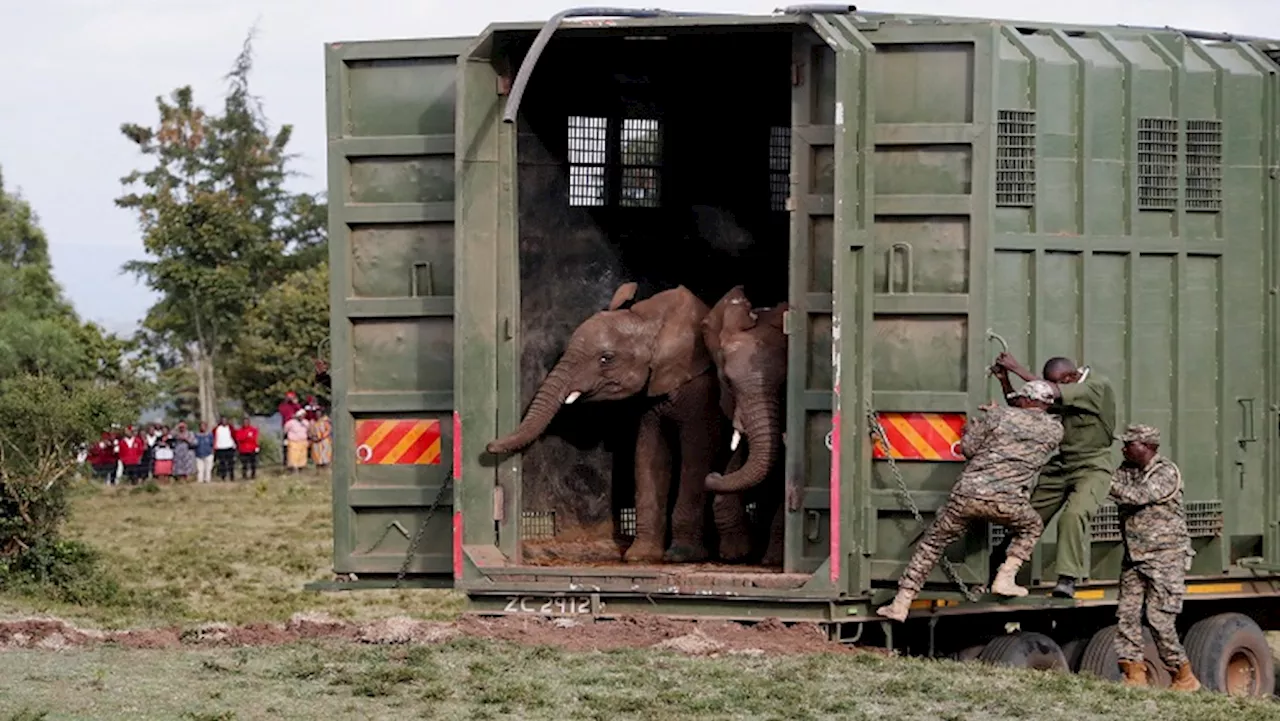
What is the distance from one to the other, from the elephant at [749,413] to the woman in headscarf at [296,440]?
26020 mm

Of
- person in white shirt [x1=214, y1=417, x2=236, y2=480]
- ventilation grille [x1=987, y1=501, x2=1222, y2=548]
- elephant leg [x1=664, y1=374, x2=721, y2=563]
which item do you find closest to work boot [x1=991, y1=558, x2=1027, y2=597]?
ventilation grille [x1=987, y1=501, x2=1222, y2=548]

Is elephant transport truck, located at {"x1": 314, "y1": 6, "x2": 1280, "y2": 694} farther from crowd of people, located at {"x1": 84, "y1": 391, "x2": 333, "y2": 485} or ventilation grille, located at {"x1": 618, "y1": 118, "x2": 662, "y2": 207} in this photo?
crowd of people, located at {"x1": 84, "y1": 391, "x2": 333, "y2": 485}

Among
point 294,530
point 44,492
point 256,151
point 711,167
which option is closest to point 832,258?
point 711,167

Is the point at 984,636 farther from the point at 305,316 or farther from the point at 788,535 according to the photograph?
the point at 305,316

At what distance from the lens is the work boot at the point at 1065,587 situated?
13656mm

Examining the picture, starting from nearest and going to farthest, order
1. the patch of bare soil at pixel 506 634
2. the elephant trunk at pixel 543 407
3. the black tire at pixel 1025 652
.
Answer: the patch of bare soil at pixel 506 634 → the black tire at pixel 1025 652 → the elephant trunk at pixel 543 407

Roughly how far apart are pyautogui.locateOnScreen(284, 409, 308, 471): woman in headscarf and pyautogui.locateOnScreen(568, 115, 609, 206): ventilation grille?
25.5m

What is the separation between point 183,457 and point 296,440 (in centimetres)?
191

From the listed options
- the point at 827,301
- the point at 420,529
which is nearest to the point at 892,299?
the point at 827,301

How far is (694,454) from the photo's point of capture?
16.0 metres

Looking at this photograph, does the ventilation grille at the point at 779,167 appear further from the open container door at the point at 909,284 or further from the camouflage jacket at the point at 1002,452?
the camouflage jacket at the point at 1002,452

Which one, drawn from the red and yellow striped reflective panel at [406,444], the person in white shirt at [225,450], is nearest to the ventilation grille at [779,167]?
the red and yellow striped reflective panel at [406,444]

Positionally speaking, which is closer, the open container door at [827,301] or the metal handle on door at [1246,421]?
the open container door at [827,301]

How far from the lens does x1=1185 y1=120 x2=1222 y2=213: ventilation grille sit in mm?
14336
